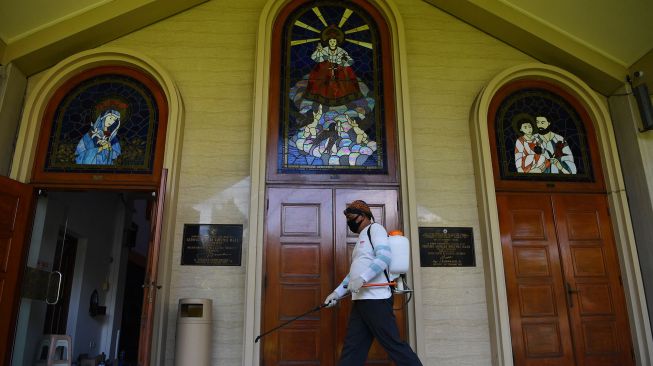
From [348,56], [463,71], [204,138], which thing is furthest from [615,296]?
[204,138]

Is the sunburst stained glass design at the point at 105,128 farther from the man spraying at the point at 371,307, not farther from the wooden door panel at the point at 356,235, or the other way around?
the man spraying at the point at 371,307

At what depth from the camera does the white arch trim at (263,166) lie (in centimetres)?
474

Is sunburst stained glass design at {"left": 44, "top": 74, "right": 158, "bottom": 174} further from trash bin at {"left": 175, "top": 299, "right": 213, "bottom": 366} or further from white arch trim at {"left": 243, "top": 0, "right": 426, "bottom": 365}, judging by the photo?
trash bin at {"left": 175, "top": 299, "right": 213, "bottom": 366}

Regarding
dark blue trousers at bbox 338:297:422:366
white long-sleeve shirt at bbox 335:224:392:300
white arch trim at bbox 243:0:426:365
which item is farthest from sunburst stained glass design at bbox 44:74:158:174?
dark blue trousers at bbox 338:297:422:366

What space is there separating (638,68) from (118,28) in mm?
5507

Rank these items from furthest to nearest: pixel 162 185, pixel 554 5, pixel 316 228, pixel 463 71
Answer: pixel 463 71
pixel 554 5
pixel 316 228
pixel 162 185

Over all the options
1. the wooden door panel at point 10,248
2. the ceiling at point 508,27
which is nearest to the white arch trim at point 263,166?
the ceiling at point 508,27

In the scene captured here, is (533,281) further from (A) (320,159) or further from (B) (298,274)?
(A) (320,159)

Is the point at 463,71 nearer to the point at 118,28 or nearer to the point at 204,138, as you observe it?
the point at 204,138

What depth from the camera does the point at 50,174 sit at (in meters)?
5.20

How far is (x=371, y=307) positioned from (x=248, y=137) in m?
2.36

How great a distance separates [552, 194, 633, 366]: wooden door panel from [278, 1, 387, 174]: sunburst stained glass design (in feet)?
6.75

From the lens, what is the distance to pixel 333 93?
5684 millimetres

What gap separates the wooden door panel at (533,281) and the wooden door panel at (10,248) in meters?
4.64
